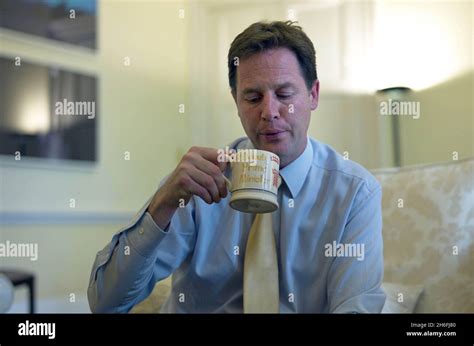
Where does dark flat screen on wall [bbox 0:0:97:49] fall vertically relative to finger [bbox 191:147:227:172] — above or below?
above

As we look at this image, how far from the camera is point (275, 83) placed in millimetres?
778

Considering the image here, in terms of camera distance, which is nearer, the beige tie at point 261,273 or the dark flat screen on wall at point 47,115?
the beige tie at point 261,273

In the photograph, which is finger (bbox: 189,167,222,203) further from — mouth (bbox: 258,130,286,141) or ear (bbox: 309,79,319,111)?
ear (bbox: 309,79,319,111)

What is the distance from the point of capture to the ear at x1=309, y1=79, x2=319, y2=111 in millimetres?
824

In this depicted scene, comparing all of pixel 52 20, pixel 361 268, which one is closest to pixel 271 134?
pixel 361 268

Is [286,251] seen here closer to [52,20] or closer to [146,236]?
[146,236]

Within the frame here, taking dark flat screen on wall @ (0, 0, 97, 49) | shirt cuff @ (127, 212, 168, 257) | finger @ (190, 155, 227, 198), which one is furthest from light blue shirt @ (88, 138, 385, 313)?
dark flat screen on wall @ (0, 0, 97, 49)

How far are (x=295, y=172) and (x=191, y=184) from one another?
0.61ft

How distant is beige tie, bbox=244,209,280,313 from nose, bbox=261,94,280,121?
0.55ft

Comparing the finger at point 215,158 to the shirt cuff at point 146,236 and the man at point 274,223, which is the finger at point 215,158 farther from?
the shirt cuff at point 146,236

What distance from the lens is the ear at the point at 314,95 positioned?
82 cm

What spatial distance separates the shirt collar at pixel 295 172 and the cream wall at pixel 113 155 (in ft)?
0.57

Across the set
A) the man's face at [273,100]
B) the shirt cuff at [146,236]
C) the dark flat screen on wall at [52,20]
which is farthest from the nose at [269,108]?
the dark flat screen on wall at [52,20]
